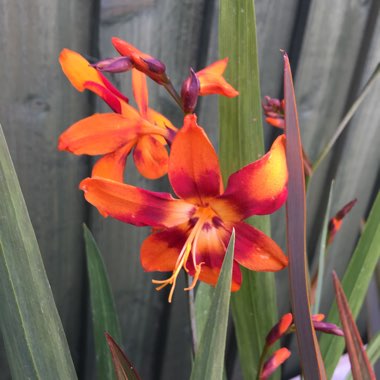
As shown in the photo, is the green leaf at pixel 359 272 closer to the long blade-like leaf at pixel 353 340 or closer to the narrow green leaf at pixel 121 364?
the long blade-like leaf at pixel 353 340

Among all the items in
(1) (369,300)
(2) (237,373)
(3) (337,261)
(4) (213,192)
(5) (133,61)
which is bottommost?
(2) (237,373)

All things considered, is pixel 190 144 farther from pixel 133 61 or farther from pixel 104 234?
pixel 104 234

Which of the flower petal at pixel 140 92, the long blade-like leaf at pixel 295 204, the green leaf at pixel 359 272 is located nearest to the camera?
the long blade-like leaf at pixel 295 204

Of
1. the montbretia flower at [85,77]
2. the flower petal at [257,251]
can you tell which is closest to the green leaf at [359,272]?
the flower petal at [257,251]

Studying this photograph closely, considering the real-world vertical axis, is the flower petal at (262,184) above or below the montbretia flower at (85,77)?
below

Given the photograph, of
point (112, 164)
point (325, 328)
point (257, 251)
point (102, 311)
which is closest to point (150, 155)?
point (112, 164)

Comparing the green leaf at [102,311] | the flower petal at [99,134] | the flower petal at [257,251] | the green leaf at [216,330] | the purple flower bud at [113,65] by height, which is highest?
the purple flower bud at [113,65]

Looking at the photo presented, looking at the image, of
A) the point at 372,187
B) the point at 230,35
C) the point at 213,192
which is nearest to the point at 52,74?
the point at 230,35
